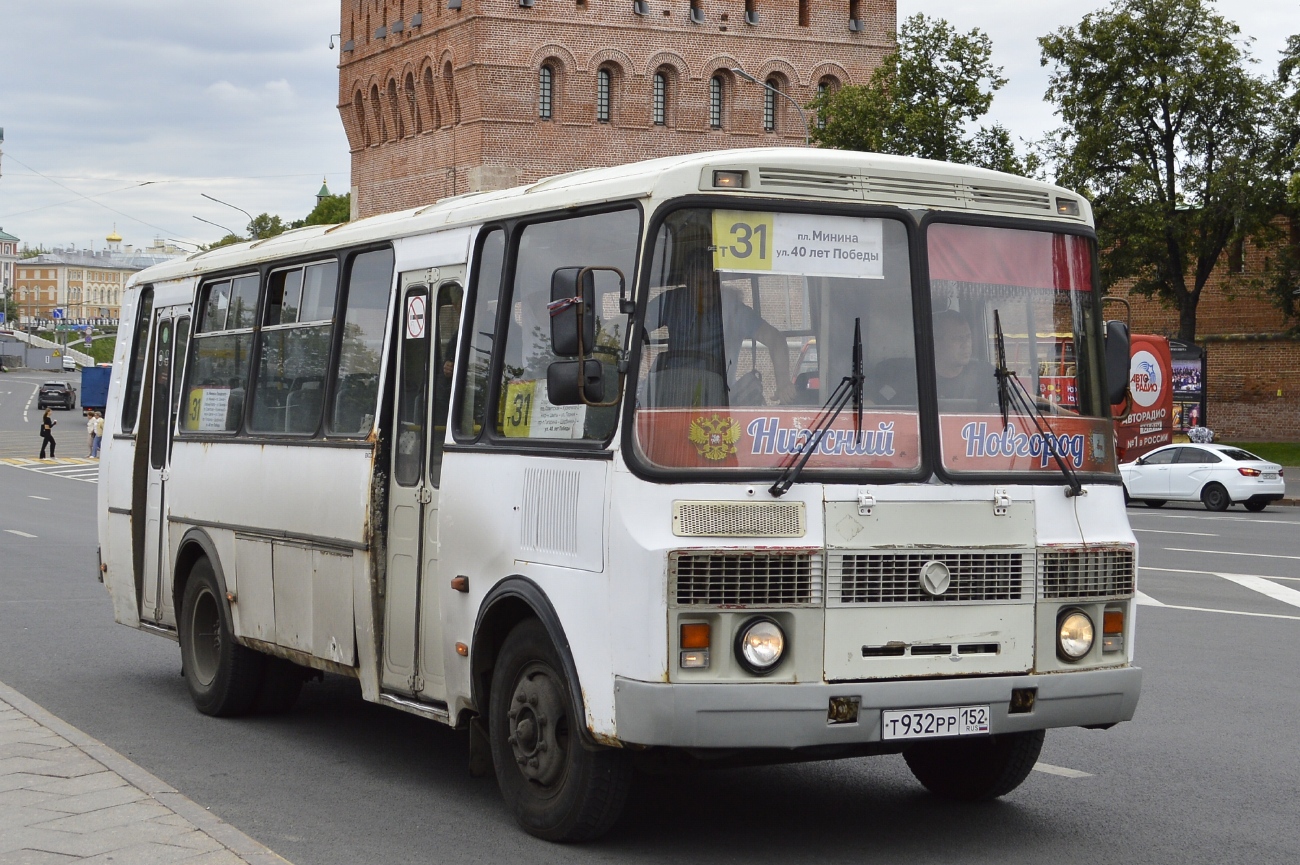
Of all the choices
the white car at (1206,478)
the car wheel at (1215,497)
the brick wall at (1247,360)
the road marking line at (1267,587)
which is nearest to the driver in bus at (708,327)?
the road marking line at (1267,587)

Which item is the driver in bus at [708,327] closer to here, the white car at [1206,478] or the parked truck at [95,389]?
the parked truck at [95,389]

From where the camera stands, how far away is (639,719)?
6.31 m

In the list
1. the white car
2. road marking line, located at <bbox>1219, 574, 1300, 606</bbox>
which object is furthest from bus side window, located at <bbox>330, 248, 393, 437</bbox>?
the white car

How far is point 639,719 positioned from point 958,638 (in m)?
1.24

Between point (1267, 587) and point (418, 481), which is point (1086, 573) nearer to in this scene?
point (418, 481)

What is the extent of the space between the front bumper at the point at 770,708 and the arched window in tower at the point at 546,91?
67308 millimetres

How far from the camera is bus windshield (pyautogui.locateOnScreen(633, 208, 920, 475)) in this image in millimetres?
6512

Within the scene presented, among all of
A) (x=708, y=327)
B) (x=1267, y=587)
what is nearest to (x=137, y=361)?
(x=708, y=327)

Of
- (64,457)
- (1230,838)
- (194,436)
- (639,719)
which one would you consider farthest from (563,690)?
(64,457)

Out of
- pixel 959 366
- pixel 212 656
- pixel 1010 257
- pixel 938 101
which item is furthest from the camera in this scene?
pixel 938 101

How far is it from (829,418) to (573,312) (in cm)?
101

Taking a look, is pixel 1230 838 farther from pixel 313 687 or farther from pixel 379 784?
pixel 313 687

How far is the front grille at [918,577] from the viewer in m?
6.54

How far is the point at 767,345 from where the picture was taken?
662 cm
